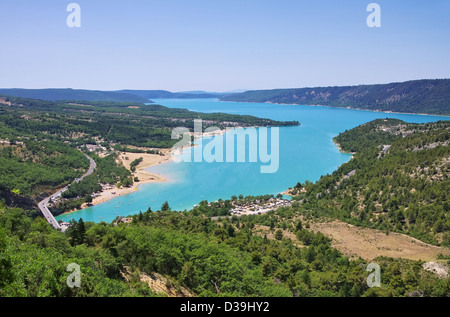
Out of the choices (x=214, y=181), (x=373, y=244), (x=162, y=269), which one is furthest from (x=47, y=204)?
(x=373, y=244)

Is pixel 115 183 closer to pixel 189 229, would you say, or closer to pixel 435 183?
pixel 189 229

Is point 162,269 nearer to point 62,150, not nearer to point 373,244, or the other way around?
point 373,244

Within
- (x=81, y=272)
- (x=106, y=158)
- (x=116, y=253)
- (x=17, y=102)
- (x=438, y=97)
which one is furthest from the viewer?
(x=438, y=97)

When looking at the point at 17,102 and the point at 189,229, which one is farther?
the point at 17,102

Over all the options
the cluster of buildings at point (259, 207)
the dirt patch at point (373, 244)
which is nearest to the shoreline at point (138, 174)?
the cluster of buildings at point (259, 207)

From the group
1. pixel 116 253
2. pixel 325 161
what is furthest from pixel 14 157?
pixel 325 161

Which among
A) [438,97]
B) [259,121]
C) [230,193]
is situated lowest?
[230,193]

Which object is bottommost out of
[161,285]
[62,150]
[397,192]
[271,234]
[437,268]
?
[271,234]

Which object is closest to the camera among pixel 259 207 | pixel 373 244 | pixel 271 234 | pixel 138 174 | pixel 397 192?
pixel 373 244
